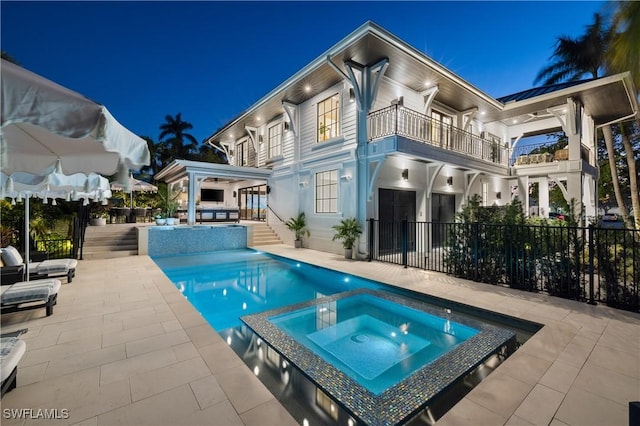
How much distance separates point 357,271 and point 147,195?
1916 cm

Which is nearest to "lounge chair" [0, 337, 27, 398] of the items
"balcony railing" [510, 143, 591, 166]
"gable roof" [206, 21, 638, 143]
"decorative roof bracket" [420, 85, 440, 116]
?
"gable roof" [206, 21, 638, 143]

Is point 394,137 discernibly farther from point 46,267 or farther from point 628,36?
point 46,267

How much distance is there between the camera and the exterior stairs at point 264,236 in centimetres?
1284

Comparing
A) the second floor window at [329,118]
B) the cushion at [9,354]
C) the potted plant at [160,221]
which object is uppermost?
the second floor window at [329,118]

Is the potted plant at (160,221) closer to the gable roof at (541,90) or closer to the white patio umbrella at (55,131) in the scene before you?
the white patio umbrella at (55,131)

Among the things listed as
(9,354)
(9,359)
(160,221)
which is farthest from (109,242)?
(9,359)

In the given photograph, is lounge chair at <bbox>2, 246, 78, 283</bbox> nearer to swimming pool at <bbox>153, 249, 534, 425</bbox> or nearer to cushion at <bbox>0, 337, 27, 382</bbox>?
swimming pool at <bbox>153, 249, 534, 425</bbox>

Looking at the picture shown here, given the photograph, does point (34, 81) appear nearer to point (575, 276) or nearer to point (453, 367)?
point (453, 367)

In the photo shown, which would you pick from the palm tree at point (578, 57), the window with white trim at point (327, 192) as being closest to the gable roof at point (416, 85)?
the window with white trim at point (327, 192)

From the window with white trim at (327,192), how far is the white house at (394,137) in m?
0.04

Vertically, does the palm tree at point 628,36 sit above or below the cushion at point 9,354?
above

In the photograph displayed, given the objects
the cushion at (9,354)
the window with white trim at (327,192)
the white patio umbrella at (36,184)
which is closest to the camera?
the cushion at (9,354)

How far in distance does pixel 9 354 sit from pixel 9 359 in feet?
0.35

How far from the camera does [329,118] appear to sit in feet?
35.6
